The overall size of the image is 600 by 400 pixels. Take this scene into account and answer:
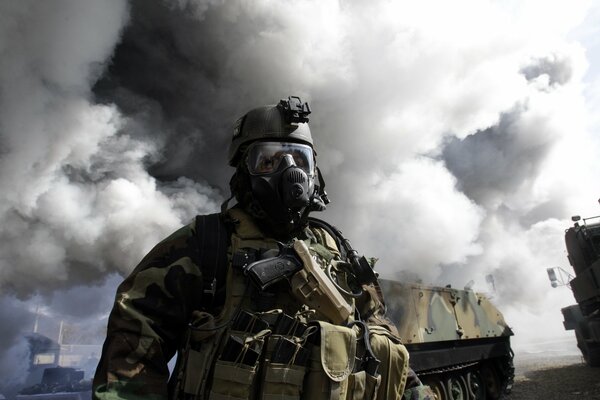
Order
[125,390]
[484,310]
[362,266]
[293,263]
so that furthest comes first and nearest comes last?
[484,310], [362,266], [293,263], [125,390]

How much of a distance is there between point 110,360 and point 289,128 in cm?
140

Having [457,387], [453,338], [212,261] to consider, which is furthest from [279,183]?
[457,387]

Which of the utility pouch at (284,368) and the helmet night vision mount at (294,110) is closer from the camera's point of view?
the utility pouch at (284,368)

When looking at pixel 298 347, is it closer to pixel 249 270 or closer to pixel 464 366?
pixel 249 270

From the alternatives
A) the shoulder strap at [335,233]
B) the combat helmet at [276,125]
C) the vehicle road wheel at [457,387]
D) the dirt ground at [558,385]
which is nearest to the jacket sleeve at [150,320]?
the combat helmet at [276,125]

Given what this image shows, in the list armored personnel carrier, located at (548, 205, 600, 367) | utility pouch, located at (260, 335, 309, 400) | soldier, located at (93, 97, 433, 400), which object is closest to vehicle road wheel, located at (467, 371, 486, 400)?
armored personnel carrier, located at (548, 205, 600, 367)

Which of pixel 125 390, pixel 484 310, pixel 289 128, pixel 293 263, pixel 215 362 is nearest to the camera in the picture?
pixel 125 390

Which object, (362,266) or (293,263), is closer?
(293,263)

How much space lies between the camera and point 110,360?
1.41 metres

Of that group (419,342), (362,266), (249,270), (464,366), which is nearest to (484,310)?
(464,366)

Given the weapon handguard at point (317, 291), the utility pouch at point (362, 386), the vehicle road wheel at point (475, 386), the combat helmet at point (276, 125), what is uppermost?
the combat helmet at point (276, 125)

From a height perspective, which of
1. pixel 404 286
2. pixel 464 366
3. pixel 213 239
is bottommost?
pixel 464 366

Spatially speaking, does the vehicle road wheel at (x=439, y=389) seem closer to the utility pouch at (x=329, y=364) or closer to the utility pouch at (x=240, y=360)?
the utility pouch at (x=329, y=364)

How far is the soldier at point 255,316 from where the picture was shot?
1.48m
